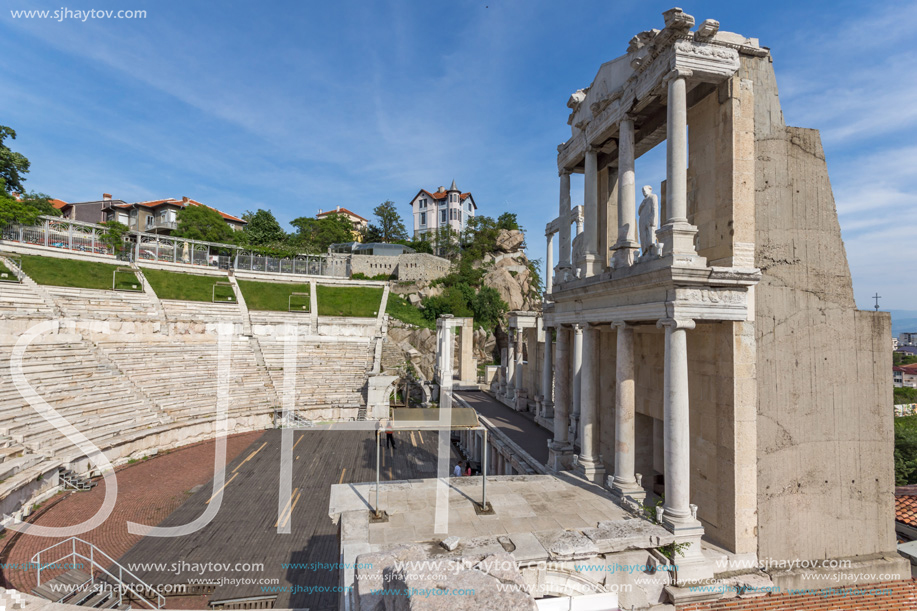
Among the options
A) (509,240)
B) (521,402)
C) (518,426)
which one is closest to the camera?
(518,426)

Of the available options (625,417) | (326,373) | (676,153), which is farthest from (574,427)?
(326,373)

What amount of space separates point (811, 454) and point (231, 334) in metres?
30.6

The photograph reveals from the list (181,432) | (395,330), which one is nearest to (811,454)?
(181,432)

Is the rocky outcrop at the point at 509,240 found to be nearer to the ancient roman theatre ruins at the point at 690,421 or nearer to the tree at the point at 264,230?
the tree at the point at 264,230

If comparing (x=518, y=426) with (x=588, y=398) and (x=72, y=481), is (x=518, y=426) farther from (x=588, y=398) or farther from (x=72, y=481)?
(x=72, y=481)

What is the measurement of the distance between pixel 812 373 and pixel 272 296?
3798 centimetres

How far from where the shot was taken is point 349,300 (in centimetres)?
4072

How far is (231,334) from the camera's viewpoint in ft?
94.3

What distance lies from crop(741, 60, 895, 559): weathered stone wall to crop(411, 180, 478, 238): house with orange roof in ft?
235

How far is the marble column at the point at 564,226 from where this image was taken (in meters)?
Result: 12.8

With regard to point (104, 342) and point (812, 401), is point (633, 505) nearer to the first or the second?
point (812, 401)

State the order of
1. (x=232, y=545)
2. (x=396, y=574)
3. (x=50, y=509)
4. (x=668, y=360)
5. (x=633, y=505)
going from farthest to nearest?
(x=50, y=509)
(x=232, y=545)
(x=633, y=505)
(x=668, y=360)
(x=396, y=574)

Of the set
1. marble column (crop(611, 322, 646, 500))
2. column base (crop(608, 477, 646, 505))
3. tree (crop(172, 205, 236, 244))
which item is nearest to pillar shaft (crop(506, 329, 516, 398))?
column base (crop(608, 477, 646, 505))

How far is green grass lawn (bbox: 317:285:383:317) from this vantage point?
3794 cm
